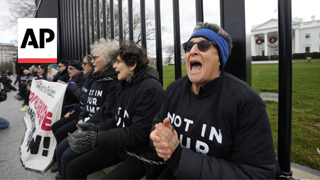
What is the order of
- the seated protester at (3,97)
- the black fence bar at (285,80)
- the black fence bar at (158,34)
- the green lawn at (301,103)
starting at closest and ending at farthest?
1. the black fence bar at (285,80)
2. the green lawn at (301,103)
3. the black fence bar at (158,34)
4. the seated protester at (3,97)

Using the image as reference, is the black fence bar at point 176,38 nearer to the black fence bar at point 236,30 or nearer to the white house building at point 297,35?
the black fence bar at point 236,30

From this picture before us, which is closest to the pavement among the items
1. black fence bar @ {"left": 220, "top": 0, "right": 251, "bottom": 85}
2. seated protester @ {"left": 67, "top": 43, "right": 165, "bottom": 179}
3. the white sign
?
the white sign

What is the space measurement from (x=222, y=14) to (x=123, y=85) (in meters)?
1.29

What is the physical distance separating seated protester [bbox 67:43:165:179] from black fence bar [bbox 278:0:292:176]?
41.2 inches

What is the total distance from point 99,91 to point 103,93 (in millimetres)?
85

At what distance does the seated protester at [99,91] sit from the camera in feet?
7.97

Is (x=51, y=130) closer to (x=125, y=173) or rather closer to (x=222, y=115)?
(x=125, y=173)

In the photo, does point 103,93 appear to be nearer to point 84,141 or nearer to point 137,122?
point 84,141

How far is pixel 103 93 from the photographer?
9.07 ft

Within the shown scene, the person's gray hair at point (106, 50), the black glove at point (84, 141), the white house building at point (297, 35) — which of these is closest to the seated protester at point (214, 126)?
the white house building at point (297, 35)

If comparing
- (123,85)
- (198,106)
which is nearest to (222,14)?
(198,106)

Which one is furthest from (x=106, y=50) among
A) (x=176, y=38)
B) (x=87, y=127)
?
(x=87, y=127)

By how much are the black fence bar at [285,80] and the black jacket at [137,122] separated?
1.05 meters

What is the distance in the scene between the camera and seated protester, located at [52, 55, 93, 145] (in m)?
3.17
